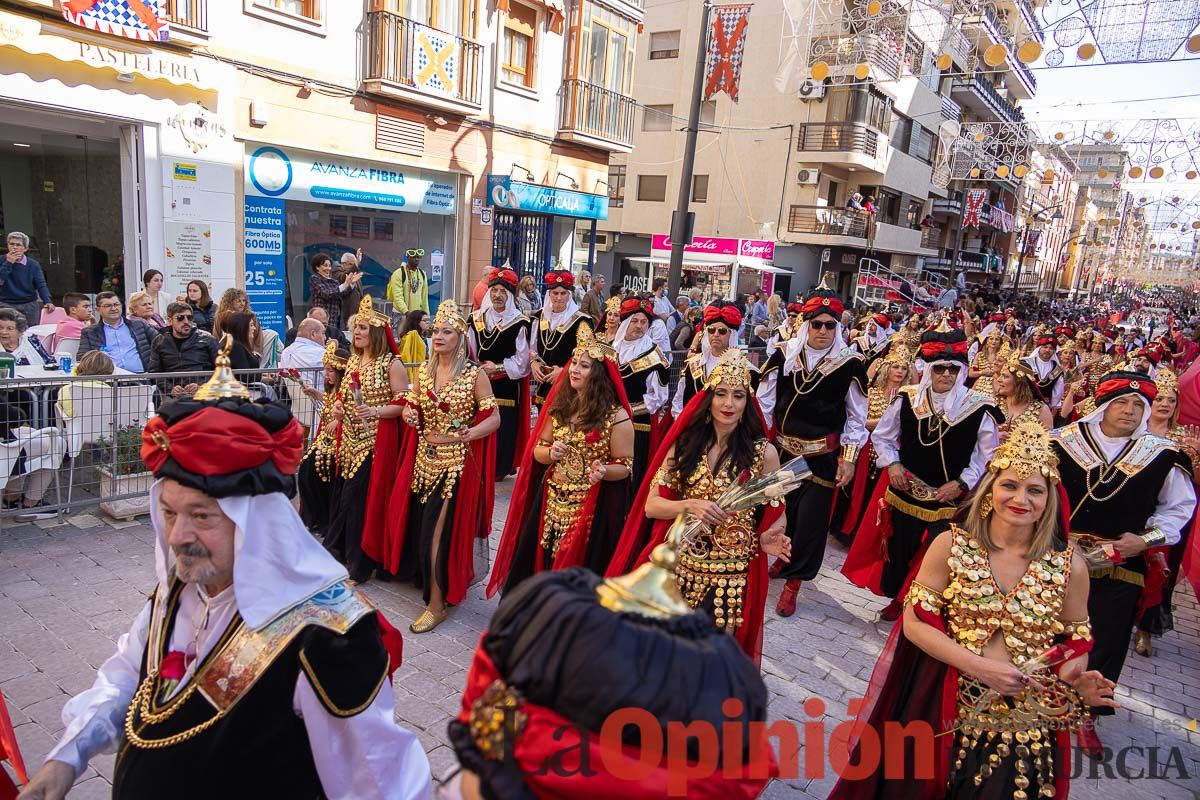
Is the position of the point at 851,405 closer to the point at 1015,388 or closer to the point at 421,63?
the point at 1015,388

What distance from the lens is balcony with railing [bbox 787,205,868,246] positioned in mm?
26781

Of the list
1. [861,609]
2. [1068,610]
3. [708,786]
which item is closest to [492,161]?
[861,609]

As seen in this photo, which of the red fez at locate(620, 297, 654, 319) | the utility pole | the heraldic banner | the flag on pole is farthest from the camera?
the flag on pole

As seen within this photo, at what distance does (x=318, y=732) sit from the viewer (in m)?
1.92

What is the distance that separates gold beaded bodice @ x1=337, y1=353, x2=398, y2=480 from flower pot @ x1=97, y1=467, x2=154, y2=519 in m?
1.92

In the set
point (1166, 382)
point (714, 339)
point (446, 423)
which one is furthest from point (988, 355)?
point (446, 423)

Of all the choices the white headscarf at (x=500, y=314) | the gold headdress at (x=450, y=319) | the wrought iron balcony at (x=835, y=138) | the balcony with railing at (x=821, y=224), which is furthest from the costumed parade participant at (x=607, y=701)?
the wrought iron balcony at (x=835, y=138)

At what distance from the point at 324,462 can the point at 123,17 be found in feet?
23.6

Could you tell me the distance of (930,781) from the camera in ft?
9.55

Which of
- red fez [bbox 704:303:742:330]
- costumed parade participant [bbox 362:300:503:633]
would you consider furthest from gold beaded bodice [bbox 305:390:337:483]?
red fez [bbox 704:303:742:330]

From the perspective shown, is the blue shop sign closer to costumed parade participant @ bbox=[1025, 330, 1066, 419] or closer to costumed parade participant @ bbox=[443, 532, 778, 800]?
costumed parade participant @ bbox=[1025, 330, 1066, 419]

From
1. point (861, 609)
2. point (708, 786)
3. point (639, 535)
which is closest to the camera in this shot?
point (708, 786)

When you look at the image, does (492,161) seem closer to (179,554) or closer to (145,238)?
(145,238)

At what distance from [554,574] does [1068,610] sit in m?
2.50
